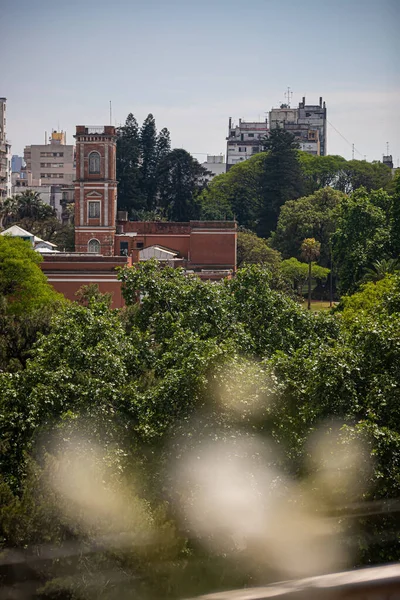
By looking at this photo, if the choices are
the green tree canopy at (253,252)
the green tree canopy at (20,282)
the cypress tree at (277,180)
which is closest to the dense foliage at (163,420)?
the green tree canopy at (20,282)

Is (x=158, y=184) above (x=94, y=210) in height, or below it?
above

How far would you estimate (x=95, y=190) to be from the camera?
39312mm

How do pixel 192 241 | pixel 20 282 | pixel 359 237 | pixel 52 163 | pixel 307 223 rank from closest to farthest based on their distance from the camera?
1. pixel 20 282
2. pixel 359 237
3. pixel 192 241
4. pixel 307 223
5. pixel 52 163

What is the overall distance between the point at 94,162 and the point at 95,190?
1.41 meters

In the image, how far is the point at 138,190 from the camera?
51906 millimetres

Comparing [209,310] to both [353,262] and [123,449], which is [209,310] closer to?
[123,449]

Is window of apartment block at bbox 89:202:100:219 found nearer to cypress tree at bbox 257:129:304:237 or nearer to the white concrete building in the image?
cypress tree at bbox 257:129:304:237

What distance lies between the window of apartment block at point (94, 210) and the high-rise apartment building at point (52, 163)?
3870 centimetres

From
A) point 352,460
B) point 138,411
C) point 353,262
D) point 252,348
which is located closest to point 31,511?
point 138,411

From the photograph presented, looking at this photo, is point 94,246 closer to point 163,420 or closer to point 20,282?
point 20,282

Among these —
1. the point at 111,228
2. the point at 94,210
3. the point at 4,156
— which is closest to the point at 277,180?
the point at 111,228

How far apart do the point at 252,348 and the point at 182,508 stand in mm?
4034

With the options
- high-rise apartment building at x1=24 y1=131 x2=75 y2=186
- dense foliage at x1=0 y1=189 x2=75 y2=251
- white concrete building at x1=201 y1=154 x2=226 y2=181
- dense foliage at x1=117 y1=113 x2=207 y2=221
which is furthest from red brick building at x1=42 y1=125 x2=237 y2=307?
white concrete building at x1=201 y1=154 x2=226 y2=181

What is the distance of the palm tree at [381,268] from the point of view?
89.3ft
